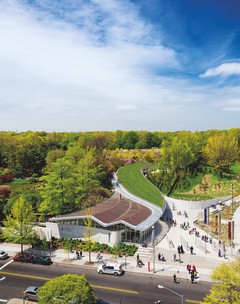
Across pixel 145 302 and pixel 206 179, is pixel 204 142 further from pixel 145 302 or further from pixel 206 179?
pixel 145 302

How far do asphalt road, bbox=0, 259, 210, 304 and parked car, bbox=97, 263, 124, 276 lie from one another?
524mm

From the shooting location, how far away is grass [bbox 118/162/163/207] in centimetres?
6170

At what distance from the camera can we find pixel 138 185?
70438 mm

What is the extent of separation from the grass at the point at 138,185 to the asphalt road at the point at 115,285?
2463 centimetres

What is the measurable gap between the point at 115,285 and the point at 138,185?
39.4 metres

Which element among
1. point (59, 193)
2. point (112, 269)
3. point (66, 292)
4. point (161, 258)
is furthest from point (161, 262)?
point (59, 193)

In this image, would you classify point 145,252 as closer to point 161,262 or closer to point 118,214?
point 161,262

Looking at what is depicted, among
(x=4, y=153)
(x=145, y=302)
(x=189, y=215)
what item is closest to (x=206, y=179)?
(x=189, y=215)

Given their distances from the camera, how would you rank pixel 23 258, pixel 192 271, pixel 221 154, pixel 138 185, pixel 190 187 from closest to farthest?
pixel 192 271 → pixel 23 258 → pixel 138 185 → pixel 190 187 → pixel 221 154

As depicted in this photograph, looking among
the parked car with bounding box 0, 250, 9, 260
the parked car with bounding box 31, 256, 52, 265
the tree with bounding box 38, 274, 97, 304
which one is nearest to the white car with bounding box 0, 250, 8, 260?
the parked car with bounding box 0, 250, 9, 260

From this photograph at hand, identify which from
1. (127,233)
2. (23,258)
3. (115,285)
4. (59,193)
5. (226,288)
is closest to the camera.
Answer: (226,288)

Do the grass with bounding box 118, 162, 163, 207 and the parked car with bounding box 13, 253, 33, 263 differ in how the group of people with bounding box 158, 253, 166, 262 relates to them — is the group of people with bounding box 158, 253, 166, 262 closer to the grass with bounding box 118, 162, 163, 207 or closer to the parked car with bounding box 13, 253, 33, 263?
the parked car with bounding box 13, 253, 33, 263

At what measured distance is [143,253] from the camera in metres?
39.8

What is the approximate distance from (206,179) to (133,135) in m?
76.8
